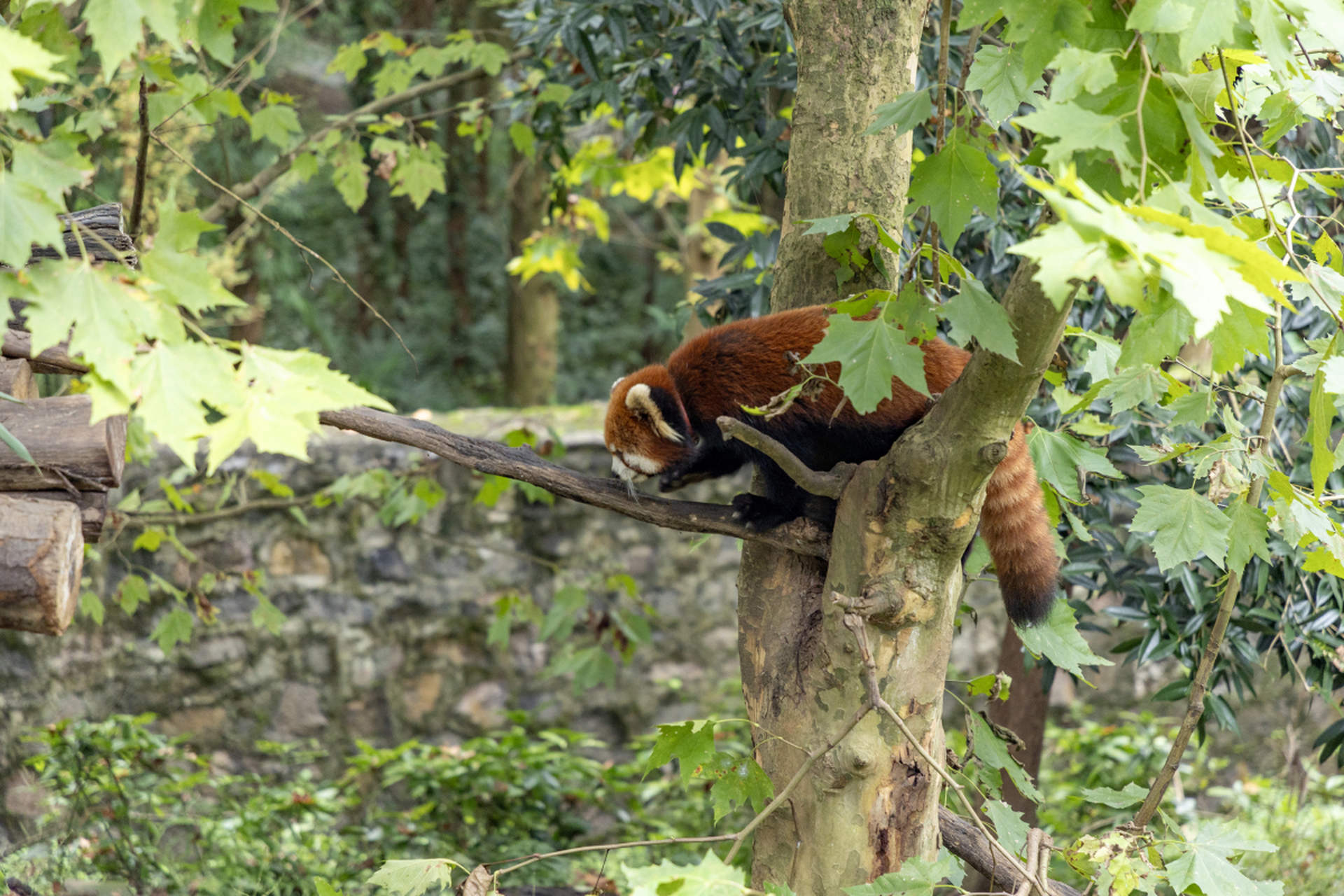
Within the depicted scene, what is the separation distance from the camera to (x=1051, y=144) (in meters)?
0.90

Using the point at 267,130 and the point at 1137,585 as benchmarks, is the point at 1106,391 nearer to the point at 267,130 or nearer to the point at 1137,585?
the point at 1137,585

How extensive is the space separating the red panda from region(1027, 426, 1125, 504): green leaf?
22 millimetres

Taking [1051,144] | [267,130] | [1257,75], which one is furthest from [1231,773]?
[267,130]

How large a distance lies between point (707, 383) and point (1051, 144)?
96 cm

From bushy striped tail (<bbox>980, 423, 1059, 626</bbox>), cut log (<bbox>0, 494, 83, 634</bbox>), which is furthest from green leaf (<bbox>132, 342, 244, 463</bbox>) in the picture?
bushy striped tail (<bbox>980, 423, 1059, 626</bbox>)

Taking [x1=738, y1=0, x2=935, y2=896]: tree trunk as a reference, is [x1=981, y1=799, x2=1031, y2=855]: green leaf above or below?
below

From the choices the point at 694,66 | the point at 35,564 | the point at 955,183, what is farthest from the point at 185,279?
the point at 694,66

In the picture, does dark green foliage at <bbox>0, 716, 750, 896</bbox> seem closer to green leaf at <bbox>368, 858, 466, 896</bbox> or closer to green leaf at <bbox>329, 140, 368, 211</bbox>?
green leaf at <bbox>368, 858, 466, 896</bbox>

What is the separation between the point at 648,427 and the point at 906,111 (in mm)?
853

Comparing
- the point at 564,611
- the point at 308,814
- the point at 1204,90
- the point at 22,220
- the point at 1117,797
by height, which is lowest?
the point at 308,814

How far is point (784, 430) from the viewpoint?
1757 mm

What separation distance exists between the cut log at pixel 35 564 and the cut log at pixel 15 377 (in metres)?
0.23

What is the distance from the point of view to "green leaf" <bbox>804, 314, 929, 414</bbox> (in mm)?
1169

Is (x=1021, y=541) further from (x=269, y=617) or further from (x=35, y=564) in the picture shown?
(x=269, y=617)
